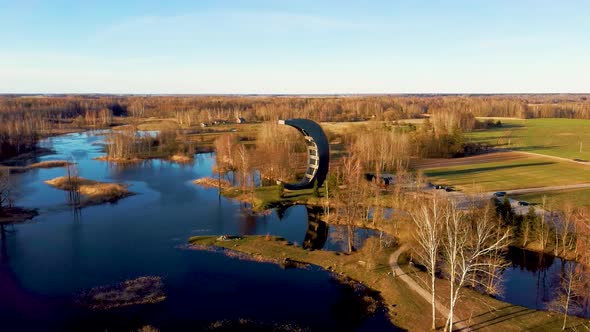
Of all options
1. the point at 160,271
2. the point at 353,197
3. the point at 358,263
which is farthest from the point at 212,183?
the point at 358,263

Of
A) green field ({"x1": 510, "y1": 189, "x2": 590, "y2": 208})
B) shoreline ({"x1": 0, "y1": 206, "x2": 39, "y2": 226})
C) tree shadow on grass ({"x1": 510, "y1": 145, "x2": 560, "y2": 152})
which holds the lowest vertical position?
shoreline ({"x1": 0, "y1": 206, "x2": 39, "y2": 226})

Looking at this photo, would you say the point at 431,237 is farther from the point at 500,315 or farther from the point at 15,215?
the point at 15,215

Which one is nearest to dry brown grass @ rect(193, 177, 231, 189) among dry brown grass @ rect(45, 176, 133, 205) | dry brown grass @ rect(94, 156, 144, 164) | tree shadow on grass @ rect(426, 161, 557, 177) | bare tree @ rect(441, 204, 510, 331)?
dry brown grass @ rect(45, 176, 133, 205)

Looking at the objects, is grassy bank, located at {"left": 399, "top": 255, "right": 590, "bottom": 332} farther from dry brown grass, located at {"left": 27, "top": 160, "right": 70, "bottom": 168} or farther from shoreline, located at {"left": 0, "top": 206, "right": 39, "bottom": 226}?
dry brown grass, located at {"left": 27, "top": 160, "right": 70, "bottom": 168}

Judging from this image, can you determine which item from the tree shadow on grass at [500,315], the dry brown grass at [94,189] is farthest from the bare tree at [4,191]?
the tree shadow on grass at [500,315]

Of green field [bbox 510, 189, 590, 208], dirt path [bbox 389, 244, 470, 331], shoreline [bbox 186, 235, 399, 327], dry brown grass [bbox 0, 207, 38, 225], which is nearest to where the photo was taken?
dirt path [bbox 389, 244, 470, 331]

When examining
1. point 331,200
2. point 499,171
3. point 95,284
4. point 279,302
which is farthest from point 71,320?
point 499,171
